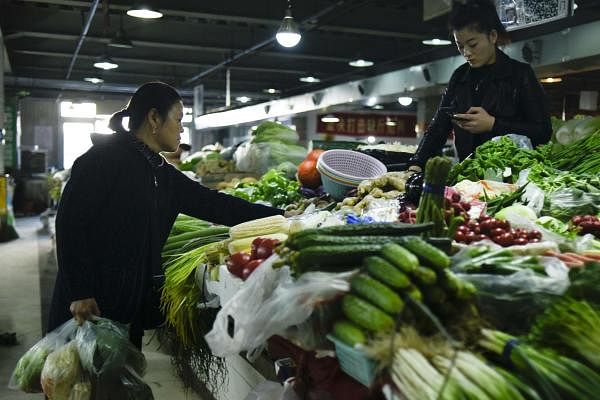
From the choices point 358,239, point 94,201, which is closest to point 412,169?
point 94,201

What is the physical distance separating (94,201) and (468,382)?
6.54 feet

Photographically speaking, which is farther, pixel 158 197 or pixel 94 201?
pixel 158 197

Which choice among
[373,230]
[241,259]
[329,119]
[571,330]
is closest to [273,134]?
[241,259]

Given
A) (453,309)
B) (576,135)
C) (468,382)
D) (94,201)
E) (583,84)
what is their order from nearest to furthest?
(468,382), (453,309), (94,201), (576,135), (583,84)

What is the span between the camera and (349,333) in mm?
1340

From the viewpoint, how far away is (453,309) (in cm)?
137

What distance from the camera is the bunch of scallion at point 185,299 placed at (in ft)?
9.42

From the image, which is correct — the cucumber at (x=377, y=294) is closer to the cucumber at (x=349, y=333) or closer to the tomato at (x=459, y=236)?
the cucumber at (x=349, y=333)

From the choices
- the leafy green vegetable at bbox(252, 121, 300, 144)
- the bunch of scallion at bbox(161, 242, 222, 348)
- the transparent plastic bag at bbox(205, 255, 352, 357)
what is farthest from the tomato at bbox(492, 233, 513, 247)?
the leafy green vegetable at bbox(252, 121, 300, 144)

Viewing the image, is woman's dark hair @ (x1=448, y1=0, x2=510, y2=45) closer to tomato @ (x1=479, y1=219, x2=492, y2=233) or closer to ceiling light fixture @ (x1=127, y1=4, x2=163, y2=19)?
tomato @ (x1=479, y1=219, x2=492, y2=233)

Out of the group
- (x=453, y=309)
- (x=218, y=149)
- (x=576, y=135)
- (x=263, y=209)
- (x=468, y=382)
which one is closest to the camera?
(x=468, y=382)

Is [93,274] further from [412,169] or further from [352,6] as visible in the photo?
[352,6]

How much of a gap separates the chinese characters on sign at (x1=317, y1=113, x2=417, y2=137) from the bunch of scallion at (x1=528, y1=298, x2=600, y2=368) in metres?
18.6

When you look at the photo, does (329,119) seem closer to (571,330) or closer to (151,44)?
(151,44)
